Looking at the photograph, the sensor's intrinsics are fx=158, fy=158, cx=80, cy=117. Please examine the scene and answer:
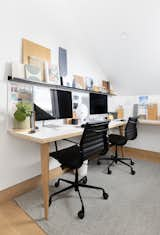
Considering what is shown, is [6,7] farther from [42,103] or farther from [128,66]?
[128,66]

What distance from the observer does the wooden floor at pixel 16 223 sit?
135cm

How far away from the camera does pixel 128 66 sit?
9.79 ft

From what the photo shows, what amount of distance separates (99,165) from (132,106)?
1472 mm

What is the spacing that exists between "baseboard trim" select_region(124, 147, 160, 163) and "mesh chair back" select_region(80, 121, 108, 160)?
1.66 meters

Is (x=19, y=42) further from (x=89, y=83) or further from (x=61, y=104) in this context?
(x=89, y=83)

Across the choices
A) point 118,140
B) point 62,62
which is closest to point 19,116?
point 62,62

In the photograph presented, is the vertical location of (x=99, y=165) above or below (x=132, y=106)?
below

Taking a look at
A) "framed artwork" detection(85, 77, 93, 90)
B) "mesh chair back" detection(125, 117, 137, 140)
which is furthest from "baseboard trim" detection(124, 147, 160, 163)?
"framed artwork" detection(85, 77, 93, 90)

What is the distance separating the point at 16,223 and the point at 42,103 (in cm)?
128

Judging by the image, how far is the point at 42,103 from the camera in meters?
1.99

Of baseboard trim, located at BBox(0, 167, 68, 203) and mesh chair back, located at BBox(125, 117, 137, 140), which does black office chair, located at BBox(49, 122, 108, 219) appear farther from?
mesh chair back, located at BBox(125, 117, 137, 140)

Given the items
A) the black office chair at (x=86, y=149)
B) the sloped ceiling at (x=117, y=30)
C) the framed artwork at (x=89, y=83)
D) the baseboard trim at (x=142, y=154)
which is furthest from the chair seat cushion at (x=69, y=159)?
the baseboard trim at (x=142, y=154)

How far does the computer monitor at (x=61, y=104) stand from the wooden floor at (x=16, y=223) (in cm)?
115

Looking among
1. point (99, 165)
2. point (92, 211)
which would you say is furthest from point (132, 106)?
point (92, 211)
